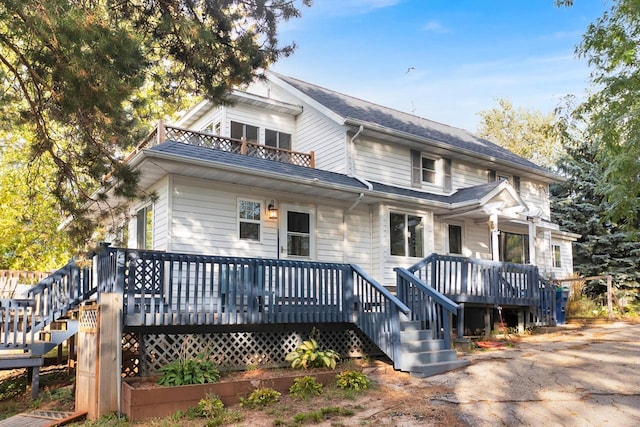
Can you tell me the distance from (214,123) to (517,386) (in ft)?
36.6

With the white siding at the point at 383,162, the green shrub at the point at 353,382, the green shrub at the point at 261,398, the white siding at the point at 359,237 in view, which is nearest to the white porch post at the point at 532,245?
the white siding at the point at 383,162

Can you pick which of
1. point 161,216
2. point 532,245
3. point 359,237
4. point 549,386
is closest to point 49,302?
point 161,216

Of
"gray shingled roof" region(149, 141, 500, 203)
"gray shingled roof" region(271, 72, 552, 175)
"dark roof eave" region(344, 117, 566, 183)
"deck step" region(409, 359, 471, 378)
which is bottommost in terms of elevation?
"deck step" region(409, 359, 471, 378)

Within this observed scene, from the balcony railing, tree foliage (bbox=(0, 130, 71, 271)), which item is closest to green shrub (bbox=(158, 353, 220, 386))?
the balcony railing

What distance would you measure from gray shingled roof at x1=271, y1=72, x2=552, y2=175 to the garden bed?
798 cm

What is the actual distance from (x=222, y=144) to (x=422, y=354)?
7294 millimetres

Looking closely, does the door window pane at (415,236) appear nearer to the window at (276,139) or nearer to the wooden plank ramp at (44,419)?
the window at (276,139)

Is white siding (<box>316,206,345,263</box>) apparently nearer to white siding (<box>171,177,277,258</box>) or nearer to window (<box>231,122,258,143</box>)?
white siding (<box>171,177,277,258</box>)

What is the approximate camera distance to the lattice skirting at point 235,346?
28.5ft

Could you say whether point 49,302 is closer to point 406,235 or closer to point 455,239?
point 406,235

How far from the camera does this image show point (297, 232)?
13320 mm

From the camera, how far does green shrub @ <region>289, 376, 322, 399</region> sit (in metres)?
8.18

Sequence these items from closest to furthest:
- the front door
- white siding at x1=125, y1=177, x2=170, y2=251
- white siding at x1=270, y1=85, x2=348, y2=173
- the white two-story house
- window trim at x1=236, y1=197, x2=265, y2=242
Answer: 1. white siding at x1=125, y1=177, x2=170, y2=251
2. the white two-story house
3. window trim at x1=236, y1=197, x2=265, y2=242
4. the front door
5. white siding at x1=270, y1=85, x2=348, y2=173

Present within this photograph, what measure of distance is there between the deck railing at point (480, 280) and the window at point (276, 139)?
5.69 metres
